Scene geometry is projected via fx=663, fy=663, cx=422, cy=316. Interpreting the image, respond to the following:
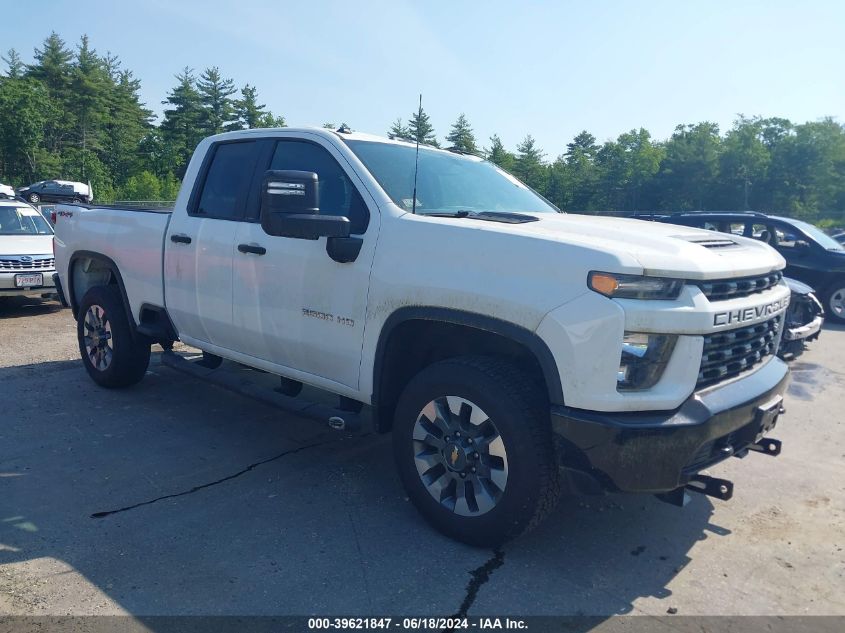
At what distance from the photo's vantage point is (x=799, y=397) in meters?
6.40

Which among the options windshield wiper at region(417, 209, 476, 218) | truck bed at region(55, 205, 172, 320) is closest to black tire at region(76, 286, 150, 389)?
truck bed at region(55, 205, 172, 320)

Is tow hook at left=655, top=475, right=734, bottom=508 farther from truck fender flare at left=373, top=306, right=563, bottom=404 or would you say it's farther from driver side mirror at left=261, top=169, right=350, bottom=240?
driver side mirror at left=261, top=169, right=350, bottom=240

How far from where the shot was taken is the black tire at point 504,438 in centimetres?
293

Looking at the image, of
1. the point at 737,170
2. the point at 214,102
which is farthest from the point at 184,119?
the point at 737,170

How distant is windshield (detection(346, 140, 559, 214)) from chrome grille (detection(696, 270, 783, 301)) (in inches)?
59.1

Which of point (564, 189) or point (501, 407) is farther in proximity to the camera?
point (564, 189)

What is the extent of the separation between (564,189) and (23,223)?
3210cm

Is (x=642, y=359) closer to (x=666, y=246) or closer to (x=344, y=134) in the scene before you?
(x=666, y=246)

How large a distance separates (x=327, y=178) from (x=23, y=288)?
25.0ft

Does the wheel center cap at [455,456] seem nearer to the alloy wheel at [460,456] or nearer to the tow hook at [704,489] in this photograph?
the alloy wheel at [460,456]

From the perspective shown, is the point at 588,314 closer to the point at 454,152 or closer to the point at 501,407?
the point at 501,407

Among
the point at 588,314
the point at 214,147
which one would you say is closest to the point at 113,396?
the point at 214,147

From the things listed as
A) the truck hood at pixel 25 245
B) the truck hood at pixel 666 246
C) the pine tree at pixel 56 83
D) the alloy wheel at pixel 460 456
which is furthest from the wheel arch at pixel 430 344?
the pine tree at pixel 56 83

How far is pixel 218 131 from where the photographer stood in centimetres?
5216
